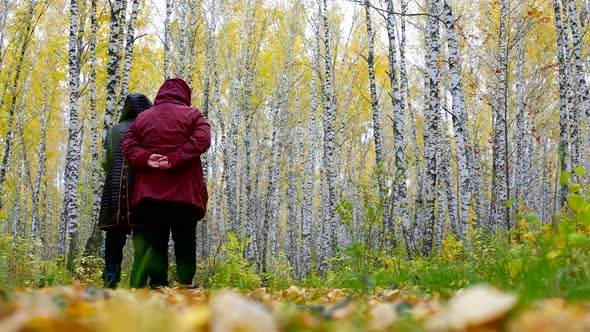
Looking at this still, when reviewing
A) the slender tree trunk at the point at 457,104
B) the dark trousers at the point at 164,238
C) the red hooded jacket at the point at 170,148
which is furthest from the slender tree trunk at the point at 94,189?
the slender tree trunk at the point at 457,104

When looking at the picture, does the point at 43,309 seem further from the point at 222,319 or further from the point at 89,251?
→ the point at 89,251

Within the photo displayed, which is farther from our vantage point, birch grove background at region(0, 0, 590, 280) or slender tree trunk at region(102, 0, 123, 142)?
birch grove background at region(0, 0, 590, 280)

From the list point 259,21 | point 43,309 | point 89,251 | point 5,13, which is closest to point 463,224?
point 89,251

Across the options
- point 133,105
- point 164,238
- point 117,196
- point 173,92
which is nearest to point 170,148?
point 173,92

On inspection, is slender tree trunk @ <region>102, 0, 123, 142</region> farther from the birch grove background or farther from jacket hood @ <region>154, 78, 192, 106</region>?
jacket hood @ <region>154, 78, 192, 106</region>

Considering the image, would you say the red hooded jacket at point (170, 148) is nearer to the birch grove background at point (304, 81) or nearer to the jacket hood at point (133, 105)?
the jacket hood at point (133, 105)

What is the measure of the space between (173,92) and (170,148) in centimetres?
58

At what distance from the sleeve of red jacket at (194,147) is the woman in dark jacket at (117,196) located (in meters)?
0.89

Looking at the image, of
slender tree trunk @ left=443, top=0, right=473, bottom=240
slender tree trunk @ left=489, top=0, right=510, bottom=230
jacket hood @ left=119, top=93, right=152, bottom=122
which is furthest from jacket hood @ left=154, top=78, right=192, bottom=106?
slender tree trunk @ left=489, top=0, right=510, bottom=230

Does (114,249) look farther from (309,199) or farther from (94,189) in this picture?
(309,199)

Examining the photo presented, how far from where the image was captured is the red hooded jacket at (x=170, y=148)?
438 centimetres

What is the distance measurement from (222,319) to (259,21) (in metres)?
19.3

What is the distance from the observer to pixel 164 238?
4605 millimetres

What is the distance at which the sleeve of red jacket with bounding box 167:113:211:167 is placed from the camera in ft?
14.3
